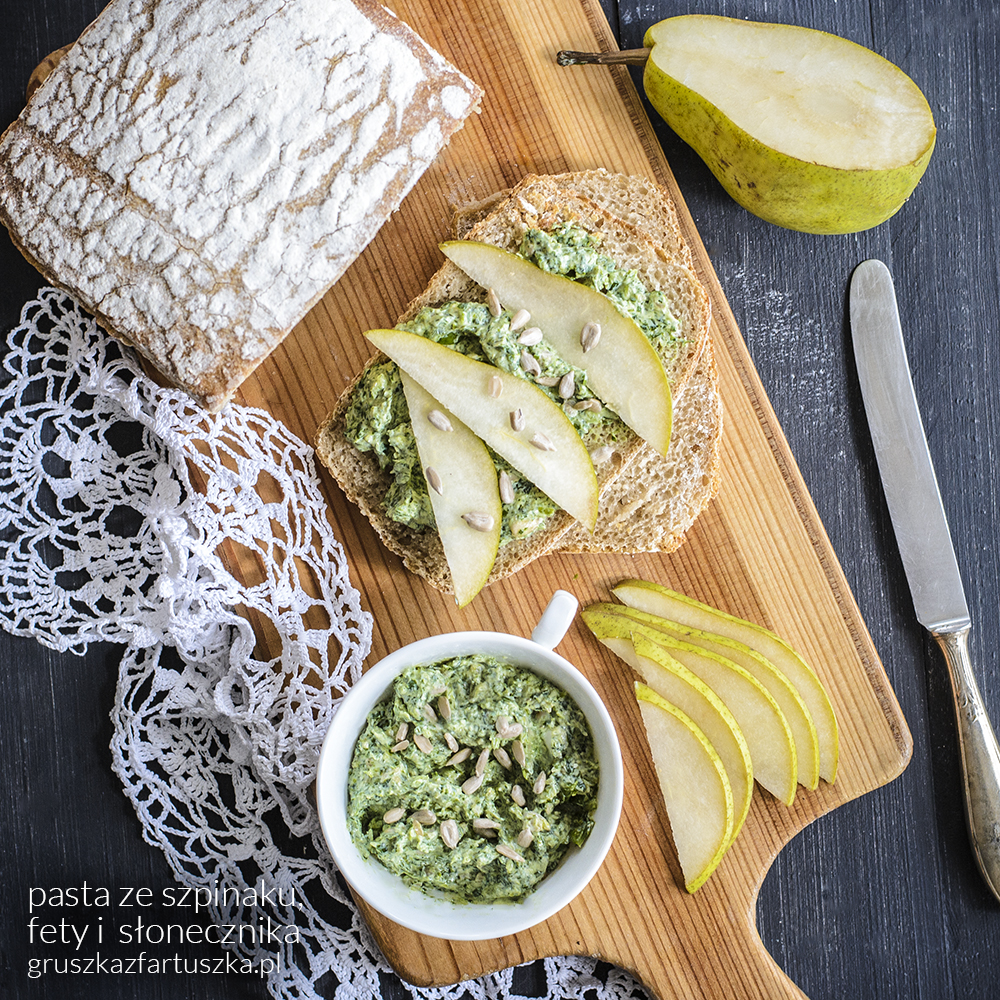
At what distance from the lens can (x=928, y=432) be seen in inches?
100

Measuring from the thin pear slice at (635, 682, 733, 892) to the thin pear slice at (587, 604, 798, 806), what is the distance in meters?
0.13

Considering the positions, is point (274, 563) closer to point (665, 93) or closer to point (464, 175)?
point (464, 175)

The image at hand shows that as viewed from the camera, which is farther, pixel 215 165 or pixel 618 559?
pixel 618 559

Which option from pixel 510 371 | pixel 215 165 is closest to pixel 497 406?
pixel 510 371

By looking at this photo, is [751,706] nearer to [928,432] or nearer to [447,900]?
[447,900]

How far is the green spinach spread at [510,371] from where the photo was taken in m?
2.02

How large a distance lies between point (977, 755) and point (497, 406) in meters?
1.79

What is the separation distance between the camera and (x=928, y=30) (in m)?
2.51

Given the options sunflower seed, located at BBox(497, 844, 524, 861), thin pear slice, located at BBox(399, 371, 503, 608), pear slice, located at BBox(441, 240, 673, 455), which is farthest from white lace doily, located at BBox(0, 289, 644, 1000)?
pear slice, located at BBox(441, 240, 673, 455)

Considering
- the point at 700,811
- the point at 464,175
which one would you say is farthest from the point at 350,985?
the point at 464,175

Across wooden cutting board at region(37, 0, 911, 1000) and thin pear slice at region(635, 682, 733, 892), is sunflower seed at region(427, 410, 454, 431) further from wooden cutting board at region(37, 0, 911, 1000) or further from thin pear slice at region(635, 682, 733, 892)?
thin pear slice at region(635, 682, 733, 892)

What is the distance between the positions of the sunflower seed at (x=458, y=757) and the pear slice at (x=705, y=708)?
58 cm

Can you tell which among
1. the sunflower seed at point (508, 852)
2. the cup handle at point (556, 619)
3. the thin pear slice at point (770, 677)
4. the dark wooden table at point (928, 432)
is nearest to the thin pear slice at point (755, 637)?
the thin pear slice at point (770, 677)

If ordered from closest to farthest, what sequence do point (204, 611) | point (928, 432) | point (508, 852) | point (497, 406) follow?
point (508, 852) < point (497, 406) < point (204, 611) < point (928, 432)
